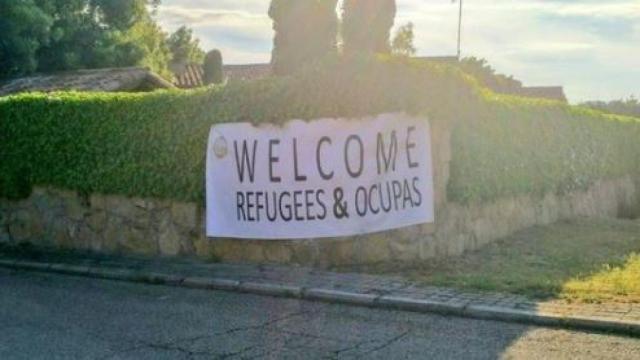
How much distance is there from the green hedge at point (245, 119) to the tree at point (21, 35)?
1146 centimetres

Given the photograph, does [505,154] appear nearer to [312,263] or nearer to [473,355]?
[312,263]

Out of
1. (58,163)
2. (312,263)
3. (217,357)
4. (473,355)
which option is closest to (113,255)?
(58,163)

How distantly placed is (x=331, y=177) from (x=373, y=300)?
95.8 inches

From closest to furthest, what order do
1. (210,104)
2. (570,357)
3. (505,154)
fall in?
(570,357), (210,104), (505,154)

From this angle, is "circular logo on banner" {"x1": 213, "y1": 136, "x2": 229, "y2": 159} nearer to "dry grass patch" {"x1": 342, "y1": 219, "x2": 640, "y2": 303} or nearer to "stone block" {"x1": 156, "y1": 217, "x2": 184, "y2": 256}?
"stone block" {"x1": 156, "y1": 217, "x2": 184, "y2": 256}

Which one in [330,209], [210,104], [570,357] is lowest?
[570,357]

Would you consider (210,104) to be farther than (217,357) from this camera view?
Yes

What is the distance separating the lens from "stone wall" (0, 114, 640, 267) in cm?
1077

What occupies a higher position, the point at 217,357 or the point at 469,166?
the point at 469,166

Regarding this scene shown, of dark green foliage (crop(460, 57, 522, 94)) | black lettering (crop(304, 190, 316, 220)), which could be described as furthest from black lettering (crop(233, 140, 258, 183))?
dark green foliage (crop(460, 57, 522, 94))

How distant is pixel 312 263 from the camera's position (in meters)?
10.8

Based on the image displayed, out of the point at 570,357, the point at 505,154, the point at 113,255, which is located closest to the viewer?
the point at 570,357

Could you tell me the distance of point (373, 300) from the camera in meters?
8.60

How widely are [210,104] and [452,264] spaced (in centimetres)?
411
